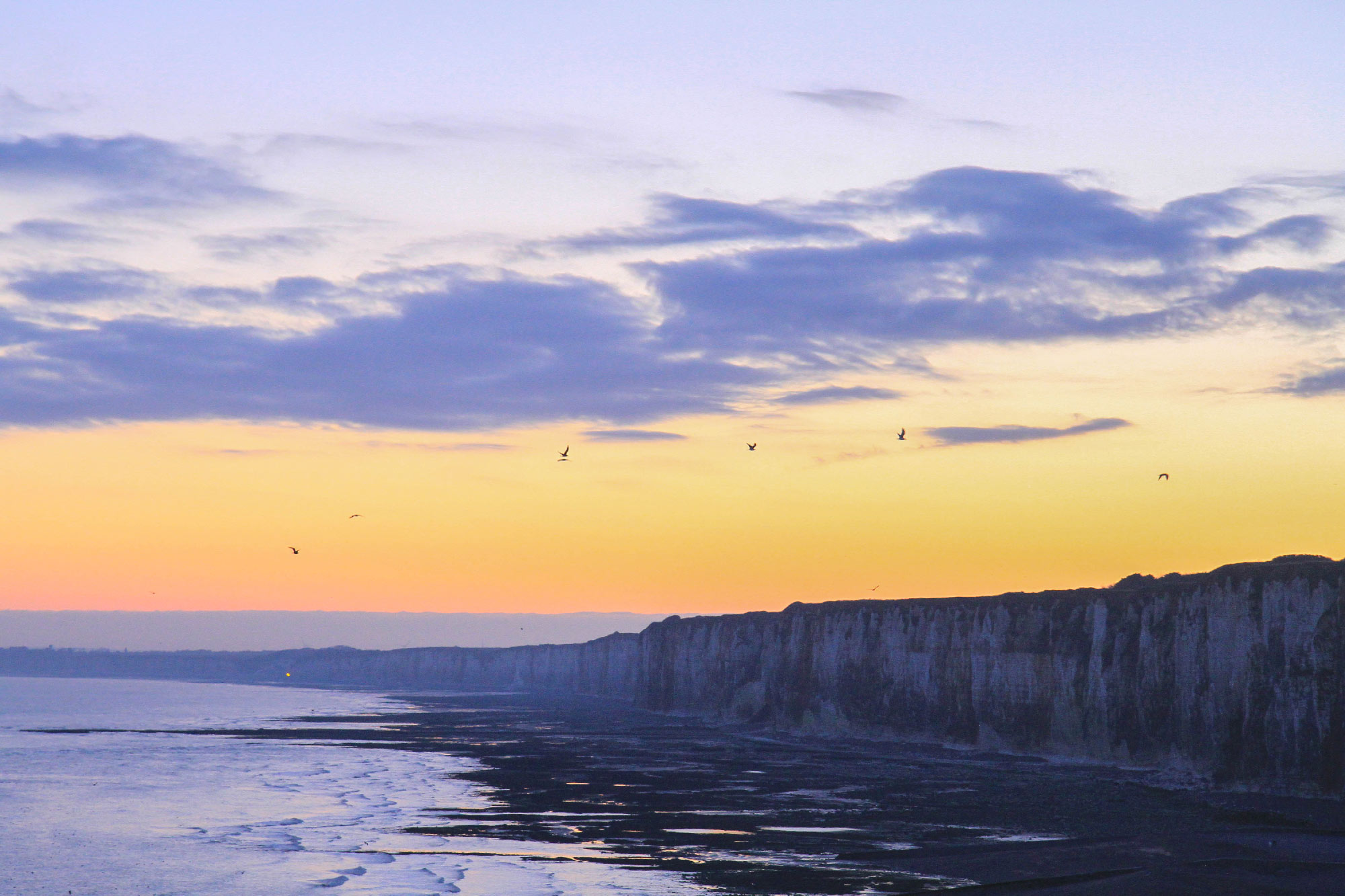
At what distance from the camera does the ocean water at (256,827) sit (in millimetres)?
22094

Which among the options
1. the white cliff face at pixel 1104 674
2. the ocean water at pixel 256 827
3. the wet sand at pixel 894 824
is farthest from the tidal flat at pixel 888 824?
the white cliff face at pixel 1104 674

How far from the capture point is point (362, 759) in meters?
49.5

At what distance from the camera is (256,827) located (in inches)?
1175

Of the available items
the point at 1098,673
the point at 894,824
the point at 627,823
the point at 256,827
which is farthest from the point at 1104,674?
the point at 256,827

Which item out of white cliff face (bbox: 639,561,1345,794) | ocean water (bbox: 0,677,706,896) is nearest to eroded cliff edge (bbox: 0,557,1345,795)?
white cliff face (bbox: 639,561,1345,794)

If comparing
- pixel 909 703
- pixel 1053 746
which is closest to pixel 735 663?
pixel 909 703

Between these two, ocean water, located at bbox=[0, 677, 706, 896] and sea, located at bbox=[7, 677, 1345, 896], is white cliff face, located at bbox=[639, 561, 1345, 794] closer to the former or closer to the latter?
sea, located at bbox=[7, 677, 1345, 896]

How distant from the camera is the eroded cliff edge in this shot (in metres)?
37.2

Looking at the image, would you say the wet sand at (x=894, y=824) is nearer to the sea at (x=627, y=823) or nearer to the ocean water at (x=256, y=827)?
the sea at (x=627, y=823)

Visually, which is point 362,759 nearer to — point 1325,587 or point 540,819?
point 540,819

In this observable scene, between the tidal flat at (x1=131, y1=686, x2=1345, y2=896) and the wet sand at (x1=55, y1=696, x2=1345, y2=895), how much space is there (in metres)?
0.08

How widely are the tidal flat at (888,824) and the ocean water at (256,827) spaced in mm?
912

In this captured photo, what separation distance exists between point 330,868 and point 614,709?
84325 mm

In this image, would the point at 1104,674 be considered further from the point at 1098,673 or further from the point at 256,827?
the point at 256,827
